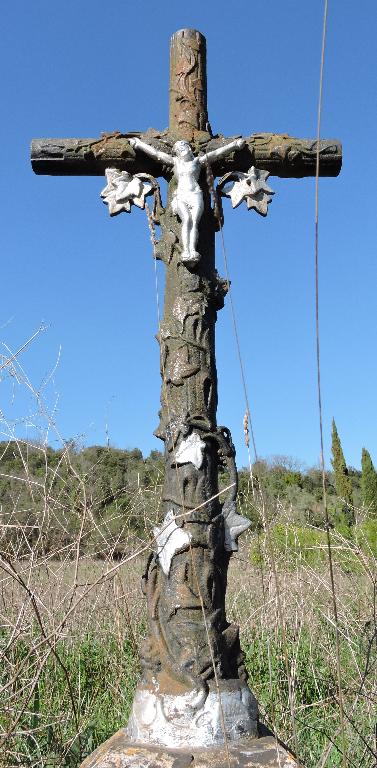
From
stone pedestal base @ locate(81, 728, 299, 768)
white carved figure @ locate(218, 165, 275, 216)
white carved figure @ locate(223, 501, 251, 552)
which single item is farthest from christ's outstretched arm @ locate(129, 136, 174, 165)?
stone pedestal base @ locate(81, 728, 299, 768)

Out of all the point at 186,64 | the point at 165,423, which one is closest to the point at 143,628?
the point at 165,423

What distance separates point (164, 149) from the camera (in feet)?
8.84

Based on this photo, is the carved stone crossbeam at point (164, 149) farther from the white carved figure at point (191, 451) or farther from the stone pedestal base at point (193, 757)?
the stone pedestal base at point (193, 757)

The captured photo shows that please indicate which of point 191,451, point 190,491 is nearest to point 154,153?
point 191,451

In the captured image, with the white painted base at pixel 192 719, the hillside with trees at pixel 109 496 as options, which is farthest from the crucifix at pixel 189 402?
the hillside with trees at pixel 109 496

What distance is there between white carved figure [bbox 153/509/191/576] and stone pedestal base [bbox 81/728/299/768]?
1.69 feet

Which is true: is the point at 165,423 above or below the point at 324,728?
above

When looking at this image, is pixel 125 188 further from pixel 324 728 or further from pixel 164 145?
pixel 324 728

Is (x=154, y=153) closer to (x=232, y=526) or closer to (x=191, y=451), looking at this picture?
(x=191, y=451)

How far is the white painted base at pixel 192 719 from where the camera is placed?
2053 mm

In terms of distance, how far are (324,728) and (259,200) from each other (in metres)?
2.36

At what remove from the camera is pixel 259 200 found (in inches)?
109

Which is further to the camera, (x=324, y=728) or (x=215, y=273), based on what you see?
(x=324, y=728)

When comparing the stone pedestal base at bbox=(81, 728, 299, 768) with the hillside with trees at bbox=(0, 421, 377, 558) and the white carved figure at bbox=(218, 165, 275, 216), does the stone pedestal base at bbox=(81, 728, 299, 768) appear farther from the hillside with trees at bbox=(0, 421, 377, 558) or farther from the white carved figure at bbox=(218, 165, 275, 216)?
the white carved figure at bbox=(218, 165, 275, 216)
